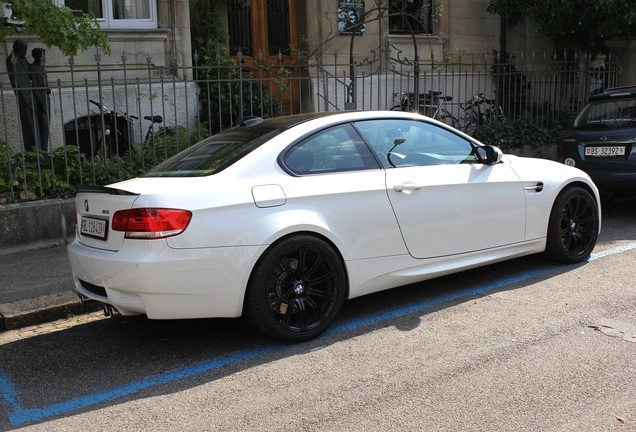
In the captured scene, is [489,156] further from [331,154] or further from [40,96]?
[40,96]

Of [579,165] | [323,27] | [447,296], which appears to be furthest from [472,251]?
[323,27]

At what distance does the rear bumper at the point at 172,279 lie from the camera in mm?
4156

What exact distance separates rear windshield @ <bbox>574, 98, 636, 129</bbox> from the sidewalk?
6.58 m

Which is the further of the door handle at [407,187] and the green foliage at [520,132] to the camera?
the green foliage at [520,132]

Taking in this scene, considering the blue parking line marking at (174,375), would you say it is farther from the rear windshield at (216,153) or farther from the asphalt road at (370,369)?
the rear windshield at (216,153)

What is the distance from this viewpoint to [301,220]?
4543mm

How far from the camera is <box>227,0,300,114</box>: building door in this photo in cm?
1254

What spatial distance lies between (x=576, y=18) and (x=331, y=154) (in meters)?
9.89

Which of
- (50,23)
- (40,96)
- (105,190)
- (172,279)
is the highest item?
(50,23)

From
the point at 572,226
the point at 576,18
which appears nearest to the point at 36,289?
the point at 572,226

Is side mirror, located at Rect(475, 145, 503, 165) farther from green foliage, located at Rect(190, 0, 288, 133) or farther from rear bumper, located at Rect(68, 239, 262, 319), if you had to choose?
green foliage, located at Rect(190, 0, 288, 133)

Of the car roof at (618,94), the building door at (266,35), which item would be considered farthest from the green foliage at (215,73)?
the car roof at (618,94)

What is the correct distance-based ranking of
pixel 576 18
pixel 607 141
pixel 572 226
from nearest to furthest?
pixel 572 226 < pixel 607 141 < pixel 576 18

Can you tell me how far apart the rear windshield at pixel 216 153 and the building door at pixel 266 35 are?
7080 millimetres
